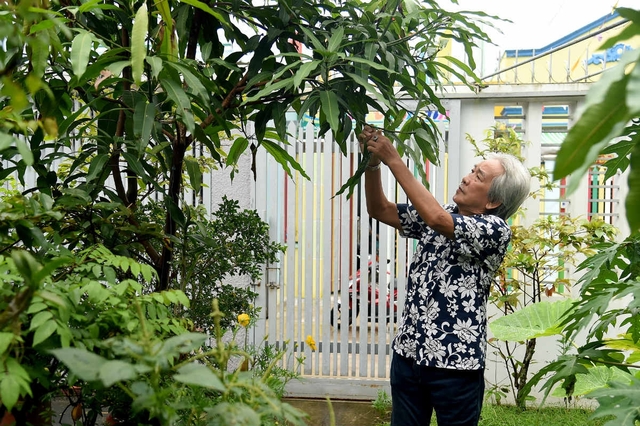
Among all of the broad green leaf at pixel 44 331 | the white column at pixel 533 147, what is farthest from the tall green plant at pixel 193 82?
the white column at pixel 533 147

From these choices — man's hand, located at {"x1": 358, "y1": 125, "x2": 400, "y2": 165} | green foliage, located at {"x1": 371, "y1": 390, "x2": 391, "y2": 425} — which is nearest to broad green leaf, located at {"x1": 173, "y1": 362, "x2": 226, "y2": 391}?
man's hand, located at {"x1": 358, "y1": 125, "x2": 400, "y2": 165}

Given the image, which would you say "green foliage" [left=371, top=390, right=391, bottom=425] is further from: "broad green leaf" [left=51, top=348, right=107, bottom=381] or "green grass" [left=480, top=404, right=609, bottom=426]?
"broad green leaf" [left=51, top=348, right=107, bottom=381]

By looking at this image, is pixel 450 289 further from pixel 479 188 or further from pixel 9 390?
pixel 9 390

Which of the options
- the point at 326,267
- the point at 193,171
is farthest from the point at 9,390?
the point at 326,267

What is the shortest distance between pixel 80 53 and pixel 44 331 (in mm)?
558

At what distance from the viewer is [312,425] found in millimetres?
3412

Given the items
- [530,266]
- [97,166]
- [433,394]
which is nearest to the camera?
[97,166]

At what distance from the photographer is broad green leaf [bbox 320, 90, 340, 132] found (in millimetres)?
1302

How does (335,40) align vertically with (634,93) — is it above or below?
above

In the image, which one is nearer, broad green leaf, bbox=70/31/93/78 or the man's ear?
broad green leaf, bbox=70/31/93/78

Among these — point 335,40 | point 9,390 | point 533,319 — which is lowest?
point 533,319

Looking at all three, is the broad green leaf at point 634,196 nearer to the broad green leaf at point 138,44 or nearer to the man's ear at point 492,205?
the broad green leaf at point 138,44

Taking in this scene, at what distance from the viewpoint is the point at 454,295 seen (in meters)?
1.95

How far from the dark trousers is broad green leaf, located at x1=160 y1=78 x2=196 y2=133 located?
1.19 meters
